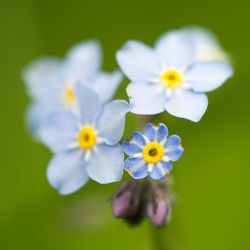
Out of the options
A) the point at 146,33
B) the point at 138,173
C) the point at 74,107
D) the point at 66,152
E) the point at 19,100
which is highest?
the point at 146,33

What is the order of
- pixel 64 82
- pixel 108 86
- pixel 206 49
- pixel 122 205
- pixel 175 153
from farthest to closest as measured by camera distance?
1. pixel 206 49
2. pixel 64 82
3. pixel 108 86
4. pixel 122 205
5. pixel 175 153

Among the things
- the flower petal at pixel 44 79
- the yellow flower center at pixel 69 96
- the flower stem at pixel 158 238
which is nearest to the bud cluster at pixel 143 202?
the flower stem at pixel 158 238

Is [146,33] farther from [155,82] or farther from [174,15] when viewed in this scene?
[155,82]

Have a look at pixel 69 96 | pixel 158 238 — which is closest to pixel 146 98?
pixel 158 238

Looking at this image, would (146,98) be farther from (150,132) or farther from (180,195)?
(180,195)

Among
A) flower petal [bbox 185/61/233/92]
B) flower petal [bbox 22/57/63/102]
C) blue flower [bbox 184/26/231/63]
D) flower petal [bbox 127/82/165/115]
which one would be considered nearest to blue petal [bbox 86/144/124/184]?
flower petal [bbox 127/82/165/115]

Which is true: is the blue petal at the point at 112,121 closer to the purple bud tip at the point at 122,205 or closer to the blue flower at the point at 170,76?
the blue flower at the point at 170,76

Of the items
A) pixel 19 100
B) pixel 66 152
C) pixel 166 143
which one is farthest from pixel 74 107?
pixel 19 100
